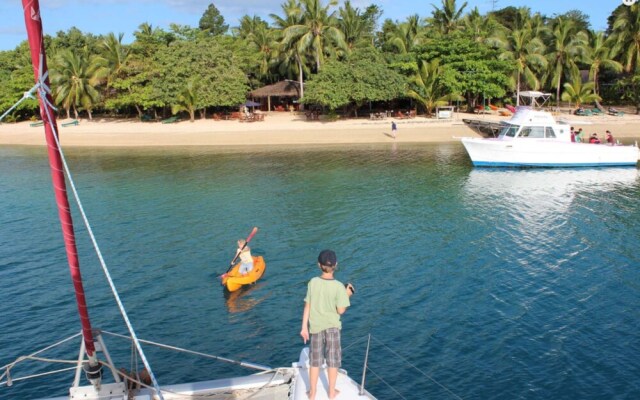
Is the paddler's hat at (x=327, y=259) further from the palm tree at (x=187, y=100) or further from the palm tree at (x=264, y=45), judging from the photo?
the palm tree at (x=264, y=45)

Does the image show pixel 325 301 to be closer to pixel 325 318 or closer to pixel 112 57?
pixel 325 318

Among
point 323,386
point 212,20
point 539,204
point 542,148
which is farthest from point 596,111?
point 212,20

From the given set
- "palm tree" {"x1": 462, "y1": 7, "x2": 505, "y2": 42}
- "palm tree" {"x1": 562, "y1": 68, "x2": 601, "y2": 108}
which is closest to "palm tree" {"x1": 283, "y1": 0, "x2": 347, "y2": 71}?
"palm tree" {"x1": 462, "y1": 7, "x2": 505, "y2": 42}

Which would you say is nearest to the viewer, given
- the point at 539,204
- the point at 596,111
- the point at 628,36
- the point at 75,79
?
the point at 539,204

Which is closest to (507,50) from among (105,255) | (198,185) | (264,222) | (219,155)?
(219,155)

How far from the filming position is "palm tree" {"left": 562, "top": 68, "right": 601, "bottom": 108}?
5512 cm

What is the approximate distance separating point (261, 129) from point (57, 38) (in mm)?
35310

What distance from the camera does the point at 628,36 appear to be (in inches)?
2088

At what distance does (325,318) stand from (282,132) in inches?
1773

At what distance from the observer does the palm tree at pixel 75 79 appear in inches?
2329

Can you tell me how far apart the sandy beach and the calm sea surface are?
15.6 metres

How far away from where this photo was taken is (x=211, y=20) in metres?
109

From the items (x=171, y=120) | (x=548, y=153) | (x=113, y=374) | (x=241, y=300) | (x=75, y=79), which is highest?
(x=75, y=79)

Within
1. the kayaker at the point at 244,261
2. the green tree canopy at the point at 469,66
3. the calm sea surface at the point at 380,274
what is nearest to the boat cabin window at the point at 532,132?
the calm sea surface at the point at 380,274
